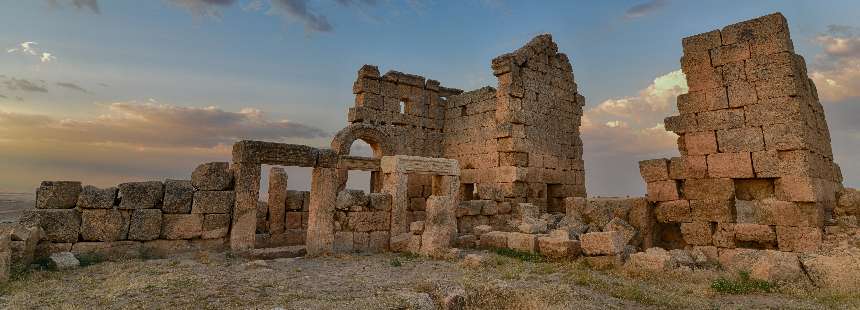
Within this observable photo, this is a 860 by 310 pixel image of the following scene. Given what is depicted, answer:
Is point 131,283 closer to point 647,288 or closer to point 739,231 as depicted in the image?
point 647,288

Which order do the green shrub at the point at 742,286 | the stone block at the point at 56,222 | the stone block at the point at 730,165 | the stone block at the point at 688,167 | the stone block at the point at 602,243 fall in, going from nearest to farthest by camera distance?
the green shrub at the point at 742,286
the stone block at the point at 56,222
the stone block at the point at 602,243
the stone block at the point at 730,165
the stone block at the point at 688,167

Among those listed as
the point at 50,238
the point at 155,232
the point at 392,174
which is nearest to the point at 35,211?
the point at 50,238

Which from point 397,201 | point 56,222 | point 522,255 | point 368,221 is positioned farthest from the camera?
point 397,201

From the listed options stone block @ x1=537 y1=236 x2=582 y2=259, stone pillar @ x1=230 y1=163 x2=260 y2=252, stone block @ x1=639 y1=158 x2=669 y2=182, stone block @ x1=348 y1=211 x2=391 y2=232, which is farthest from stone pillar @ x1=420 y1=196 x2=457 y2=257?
stone block @ x1=639 y1=158 x2=669 y2=182

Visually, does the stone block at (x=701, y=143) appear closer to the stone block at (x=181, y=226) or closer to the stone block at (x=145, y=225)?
the stone block at (x=181, y=226)

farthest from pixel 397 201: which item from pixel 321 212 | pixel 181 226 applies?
pixel 181 226

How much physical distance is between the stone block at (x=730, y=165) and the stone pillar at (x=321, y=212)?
7777mm

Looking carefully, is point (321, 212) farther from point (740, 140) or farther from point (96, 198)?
point (740, 140)

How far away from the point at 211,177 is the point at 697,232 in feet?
31.5

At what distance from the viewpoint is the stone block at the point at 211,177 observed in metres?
8.06

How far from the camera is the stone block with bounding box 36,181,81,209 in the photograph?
22.6 ft

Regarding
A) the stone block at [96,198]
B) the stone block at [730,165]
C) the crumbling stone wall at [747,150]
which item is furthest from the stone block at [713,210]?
the stone block at [96,198]

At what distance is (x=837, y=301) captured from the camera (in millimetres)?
4891

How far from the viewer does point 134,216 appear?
7.43 m
